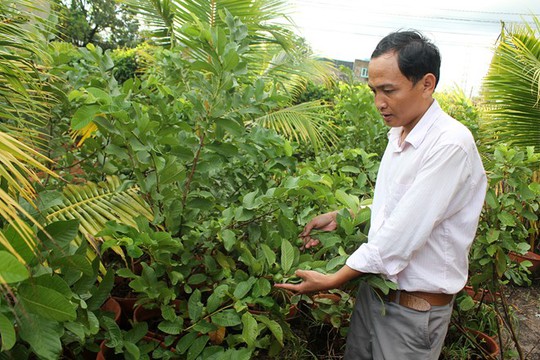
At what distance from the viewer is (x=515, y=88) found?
466 centimetres

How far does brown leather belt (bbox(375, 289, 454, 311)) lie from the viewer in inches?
72.7

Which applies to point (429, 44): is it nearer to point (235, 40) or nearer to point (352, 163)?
point (235, 40)

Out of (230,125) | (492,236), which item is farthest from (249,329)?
(492,236)

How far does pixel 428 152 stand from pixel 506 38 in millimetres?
3864

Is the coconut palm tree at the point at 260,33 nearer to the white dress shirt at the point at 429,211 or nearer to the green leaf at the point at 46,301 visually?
the white dress shirt at the point at 429,211

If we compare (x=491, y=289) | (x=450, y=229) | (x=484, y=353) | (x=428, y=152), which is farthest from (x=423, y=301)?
(x=484, y=353)

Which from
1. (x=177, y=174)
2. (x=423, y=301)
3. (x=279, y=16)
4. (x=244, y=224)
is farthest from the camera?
(x=279, y=16)

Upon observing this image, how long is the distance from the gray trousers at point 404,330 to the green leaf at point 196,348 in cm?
67

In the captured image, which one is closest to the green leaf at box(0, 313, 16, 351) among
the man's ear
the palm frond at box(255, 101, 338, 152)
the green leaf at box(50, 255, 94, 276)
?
the green leaf at box(50, 255, 94, 276)

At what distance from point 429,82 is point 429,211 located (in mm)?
473

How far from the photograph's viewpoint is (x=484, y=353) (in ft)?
9.53

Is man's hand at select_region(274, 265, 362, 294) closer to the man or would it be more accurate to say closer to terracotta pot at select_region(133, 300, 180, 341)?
the man

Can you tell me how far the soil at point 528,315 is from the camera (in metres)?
3.42

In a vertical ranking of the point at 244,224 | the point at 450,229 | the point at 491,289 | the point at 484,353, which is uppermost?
the point at 450,229
